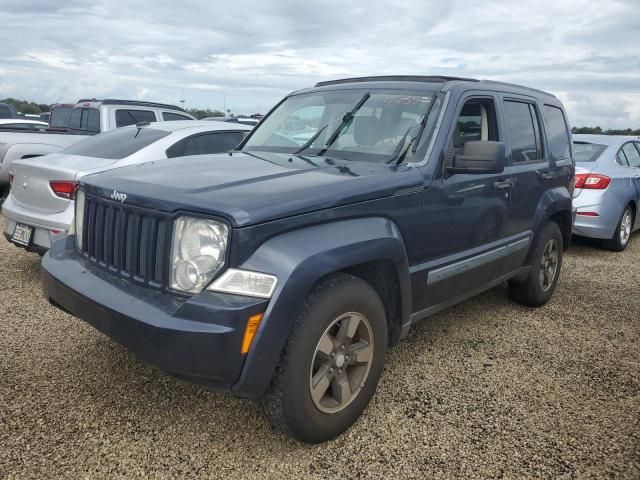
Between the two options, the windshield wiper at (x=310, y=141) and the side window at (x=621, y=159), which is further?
the side window at (x=621, y=159)

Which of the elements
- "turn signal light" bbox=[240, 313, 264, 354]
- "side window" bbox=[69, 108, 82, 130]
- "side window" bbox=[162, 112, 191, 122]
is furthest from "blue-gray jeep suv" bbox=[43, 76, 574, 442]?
"side window" bbox=[69, 108, 82, 130]

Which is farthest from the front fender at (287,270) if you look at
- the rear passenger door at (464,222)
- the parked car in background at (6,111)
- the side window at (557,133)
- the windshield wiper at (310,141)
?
the parked car in background at (6,111)

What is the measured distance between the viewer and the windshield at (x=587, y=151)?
24.9 ft

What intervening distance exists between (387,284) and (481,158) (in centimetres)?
97

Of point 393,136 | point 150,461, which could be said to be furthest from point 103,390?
point 393,136

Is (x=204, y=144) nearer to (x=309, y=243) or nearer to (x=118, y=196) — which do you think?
(x=118, y=196)

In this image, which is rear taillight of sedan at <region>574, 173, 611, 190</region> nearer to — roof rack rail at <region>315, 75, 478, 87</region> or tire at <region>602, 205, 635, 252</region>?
tire at <region>602, 205, 635, 252</region>

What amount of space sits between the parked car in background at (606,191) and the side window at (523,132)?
3.04 metres

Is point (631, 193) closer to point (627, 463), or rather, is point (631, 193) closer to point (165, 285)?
point (627, 463)

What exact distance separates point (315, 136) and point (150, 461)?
2.28m

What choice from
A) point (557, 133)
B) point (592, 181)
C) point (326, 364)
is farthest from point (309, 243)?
point (592, 181)

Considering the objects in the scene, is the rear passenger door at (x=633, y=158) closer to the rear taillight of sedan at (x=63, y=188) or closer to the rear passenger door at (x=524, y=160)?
the rear passenger door at (x=524, y=160)

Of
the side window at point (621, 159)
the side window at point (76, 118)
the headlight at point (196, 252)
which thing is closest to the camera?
the headlight at point (196, 252)

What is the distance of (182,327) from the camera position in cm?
233
